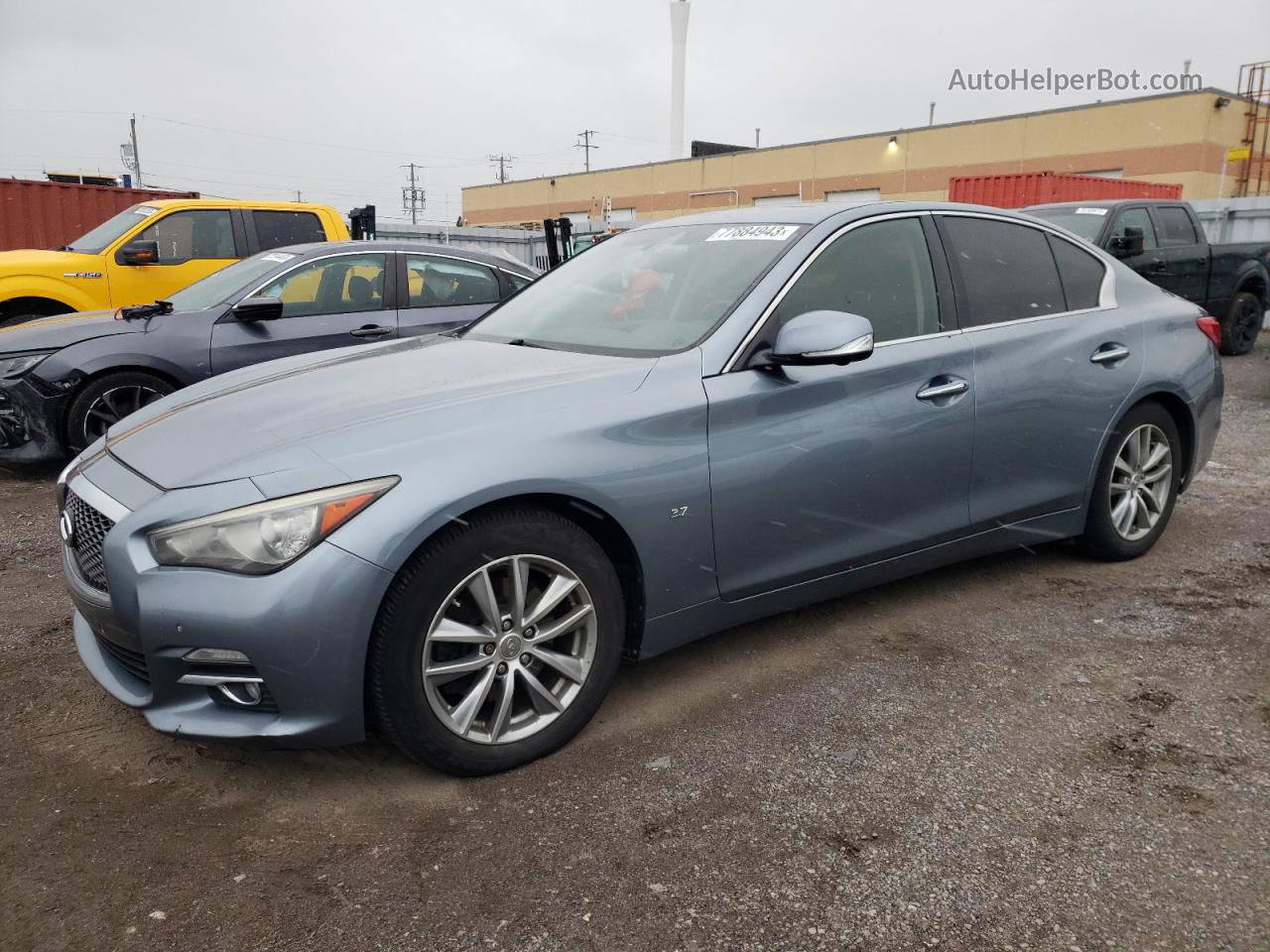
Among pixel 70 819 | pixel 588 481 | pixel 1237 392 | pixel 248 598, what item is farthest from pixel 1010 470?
pixel 1237 392

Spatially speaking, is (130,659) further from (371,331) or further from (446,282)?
(446,282)

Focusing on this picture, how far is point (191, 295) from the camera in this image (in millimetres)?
6680

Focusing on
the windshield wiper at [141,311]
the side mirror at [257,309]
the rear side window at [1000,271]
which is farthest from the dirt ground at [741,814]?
the windshield wiper at [141,311]

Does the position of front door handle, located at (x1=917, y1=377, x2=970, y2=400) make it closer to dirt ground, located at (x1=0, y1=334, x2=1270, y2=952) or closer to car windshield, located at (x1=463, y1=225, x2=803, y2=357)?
car windshield, located at (x1=463, y1=225, x2=803, y2=357)

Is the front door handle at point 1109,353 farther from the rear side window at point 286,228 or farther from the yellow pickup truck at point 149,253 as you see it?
the rear side window at point 286,228

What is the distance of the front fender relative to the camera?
7699mm

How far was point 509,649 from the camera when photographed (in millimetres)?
2561

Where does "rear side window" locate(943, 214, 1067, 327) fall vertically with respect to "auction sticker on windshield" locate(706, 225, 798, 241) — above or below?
below

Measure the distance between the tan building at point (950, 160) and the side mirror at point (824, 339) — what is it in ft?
98.6

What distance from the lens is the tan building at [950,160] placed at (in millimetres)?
31078

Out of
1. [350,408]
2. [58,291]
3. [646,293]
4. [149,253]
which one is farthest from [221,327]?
[350,408]

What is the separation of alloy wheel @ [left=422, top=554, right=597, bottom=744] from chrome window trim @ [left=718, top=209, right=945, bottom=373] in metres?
0.90

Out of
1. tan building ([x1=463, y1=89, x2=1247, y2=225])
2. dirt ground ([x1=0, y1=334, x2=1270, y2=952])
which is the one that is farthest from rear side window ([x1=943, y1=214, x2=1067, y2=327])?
tan building ([x1=463, y1=89, x2=1247, y2=225])

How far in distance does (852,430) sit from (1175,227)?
377 inches
